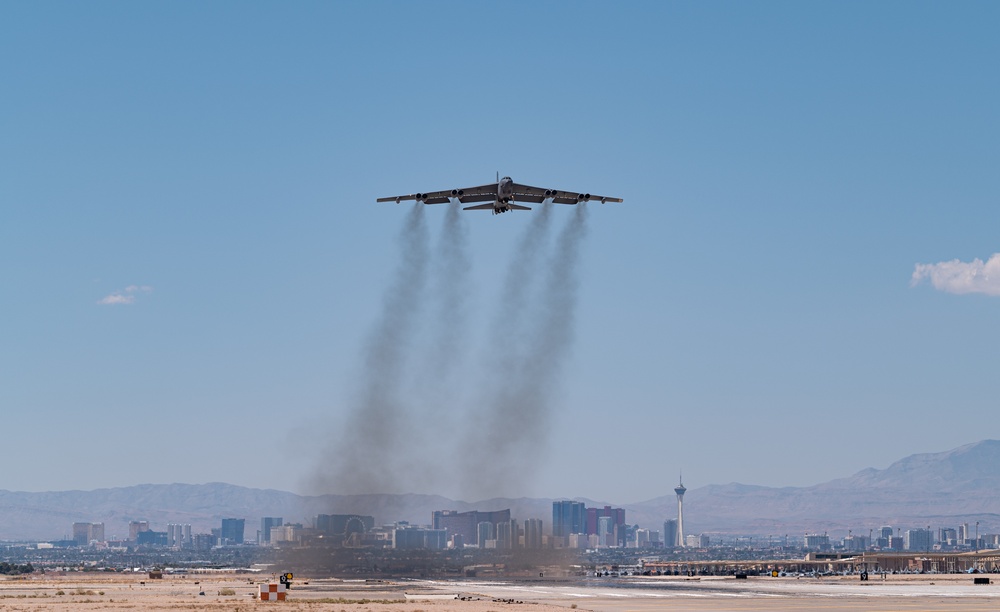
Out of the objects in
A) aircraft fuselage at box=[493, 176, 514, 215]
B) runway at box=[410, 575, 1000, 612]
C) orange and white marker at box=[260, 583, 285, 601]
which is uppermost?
aircraft fuselage at box=[493, 176, 514, 215]

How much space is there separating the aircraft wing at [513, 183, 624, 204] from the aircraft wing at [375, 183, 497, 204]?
208cm

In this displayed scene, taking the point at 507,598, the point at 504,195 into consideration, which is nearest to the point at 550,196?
the point at 504,195

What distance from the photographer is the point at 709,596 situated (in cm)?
10738

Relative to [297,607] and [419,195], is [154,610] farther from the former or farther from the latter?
[419,195]

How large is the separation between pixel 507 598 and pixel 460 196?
32686mm

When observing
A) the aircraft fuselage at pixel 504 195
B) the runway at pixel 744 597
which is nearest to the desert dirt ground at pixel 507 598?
the runway at pixel 744 597

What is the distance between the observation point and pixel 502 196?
10325 cm

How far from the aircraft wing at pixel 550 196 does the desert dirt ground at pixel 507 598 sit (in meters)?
32.2

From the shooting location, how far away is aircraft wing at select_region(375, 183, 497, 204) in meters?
105

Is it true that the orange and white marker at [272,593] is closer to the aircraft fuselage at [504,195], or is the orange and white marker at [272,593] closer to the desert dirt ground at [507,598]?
the desert dirt ground at [507,598]

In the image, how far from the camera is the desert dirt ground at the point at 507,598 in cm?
8681

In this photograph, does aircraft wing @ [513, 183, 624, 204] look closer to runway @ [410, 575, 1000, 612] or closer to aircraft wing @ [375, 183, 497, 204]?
aircraft wing @ [375, 183, 497, 204]

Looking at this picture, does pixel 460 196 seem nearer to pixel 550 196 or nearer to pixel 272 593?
pixel 550 196

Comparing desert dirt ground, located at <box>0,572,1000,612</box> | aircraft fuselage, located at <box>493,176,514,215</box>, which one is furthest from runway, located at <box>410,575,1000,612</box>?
aircraft fuselage, located at <box>493,176,514,215</box>
